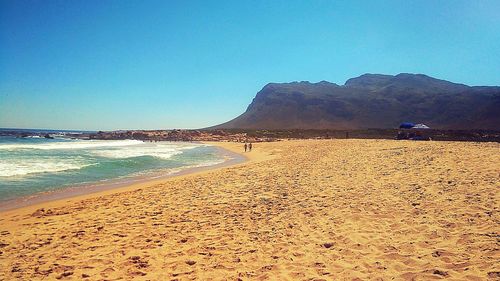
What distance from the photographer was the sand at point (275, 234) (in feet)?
16.9

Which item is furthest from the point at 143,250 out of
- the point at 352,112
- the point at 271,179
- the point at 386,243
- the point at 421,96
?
the point at 421,96

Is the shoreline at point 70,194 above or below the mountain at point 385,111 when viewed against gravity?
below

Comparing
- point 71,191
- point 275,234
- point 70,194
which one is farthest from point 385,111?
point 275,234

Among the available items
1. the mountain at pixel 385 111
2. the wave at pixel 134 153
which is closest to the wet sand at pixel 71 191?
the wave at pixel 134 153

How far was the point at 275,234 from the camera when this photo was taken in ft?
22.3

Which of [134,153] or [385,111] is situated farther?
[385,111]

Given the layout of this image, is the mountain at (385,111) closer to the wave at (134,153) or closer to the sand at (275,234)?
the wave at (134,153)

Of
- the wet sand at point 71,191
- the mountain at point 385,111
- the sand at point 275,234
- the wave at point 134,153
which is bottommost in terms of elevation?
the wet sand at point 71,191

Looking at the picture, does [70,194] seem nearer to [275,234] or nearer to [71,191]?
[71,191]

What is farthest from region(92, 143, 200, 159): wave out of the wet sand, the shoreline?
the shoreline

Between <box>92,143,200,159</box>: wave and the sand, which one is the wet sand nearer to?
the sand

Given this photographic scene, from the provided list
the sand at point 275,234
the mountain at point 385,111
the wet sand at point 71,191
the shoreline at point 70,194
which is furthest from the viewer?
→ the mountain at point 385,111

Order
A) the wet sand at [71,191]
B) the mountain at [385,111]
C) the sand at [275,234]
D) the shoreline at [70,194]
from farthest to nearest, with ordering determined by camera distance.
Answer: the mountain at [385,111] → the wet sand at [71,191] → the shoreline at [70,194] → the sand at [275,234]

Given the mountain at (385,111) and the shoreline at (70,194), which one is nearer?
the shoreline at (70,194)
